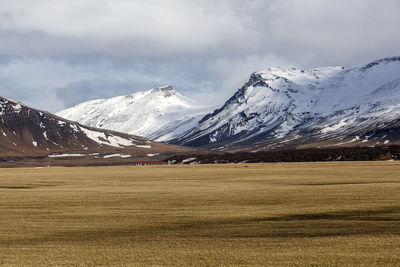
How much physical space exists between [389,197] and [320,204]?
7.49 meters

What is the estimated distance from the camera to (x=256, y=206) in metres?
48.3

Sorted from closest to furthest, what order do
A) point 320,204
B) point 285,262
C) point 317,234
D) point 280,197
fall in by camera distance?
point 285,262
point 317,234
point 320,204
point 280,197

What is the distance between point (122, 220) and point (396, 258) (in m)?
20.8

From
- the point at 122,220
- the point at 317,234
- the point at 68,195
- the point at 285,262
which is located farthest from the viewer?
the point at 68,195

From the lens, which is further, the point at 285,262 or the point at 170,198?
the point at 170,198

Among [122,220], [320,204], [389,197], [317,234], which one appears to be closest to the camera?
[317,234]

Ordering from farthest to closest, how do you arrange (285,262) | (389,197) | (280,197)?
(280,197) < (389,197) < (285,262)

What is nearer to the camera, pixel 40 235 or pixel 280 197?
pixel 40 235

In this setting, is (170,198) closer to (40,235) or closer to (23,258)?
(40,235)

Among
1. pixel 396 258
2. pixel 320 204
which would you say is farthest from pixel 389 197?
pixel 396 258

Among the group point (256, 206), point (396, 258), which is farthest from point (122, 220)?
point (396, 258)

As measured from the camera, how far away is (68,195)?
205ft

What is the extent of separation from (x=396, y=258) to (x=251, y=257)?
6018 mm

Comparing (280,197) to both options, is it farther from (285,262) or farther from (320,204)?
(285,262)
